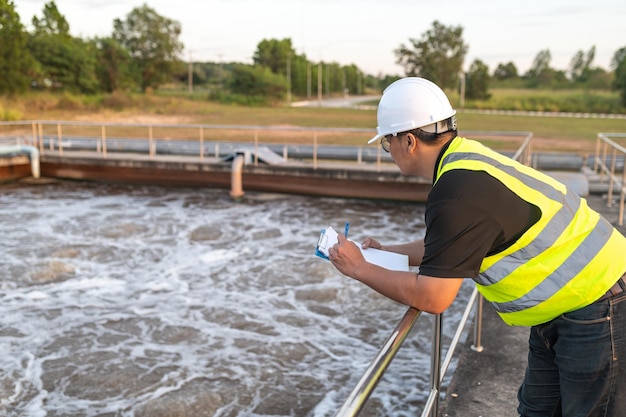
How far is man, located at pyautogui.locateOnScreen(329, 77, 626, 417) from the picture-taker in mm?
1491

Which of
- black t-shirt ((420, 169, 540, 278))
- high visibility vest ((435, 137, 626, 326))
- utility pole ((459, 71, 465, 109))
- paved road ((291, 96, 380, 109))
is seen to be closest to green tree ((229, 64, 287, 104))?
paved road ((291, 96, 380, 109))

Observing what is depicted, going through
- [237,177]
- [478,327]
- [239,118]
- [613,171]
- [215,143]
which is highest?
[239,118]

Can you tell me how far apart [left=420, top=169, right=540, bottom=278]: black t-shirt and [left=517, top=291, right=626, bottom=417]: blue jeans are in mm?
392

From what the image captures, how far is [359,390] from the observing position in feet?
4.39

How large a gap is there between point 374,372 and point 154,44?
240 ft

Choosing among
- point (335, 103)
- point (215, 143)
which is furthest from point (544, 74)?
point (215, 143)

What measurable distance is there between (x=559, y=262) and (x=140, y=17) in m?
75.5

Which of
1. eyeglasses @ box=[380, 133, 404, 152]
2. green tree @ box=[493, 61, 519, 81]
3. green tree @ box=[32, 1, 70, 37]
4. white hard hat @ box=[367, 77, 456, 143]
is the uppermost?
green tree @ box=[493, 61, 519, 81]

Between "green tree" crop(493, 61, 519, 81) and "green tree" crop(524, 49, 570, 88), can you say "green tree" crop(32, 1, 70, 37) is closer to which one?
"green tree" crop(524, 49, 570, 88)

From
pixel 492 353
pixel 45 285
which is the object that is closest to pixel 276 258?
pixel 45 285

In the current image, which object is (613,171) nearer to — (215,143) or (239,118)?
(215,143)

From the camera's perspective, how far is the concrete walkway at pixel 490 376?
9.68 ft

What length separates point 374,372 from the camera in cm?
143

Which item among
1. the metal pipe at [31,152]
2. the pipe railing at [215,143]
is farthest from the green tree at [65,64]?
the metal pipe at [31,152]
